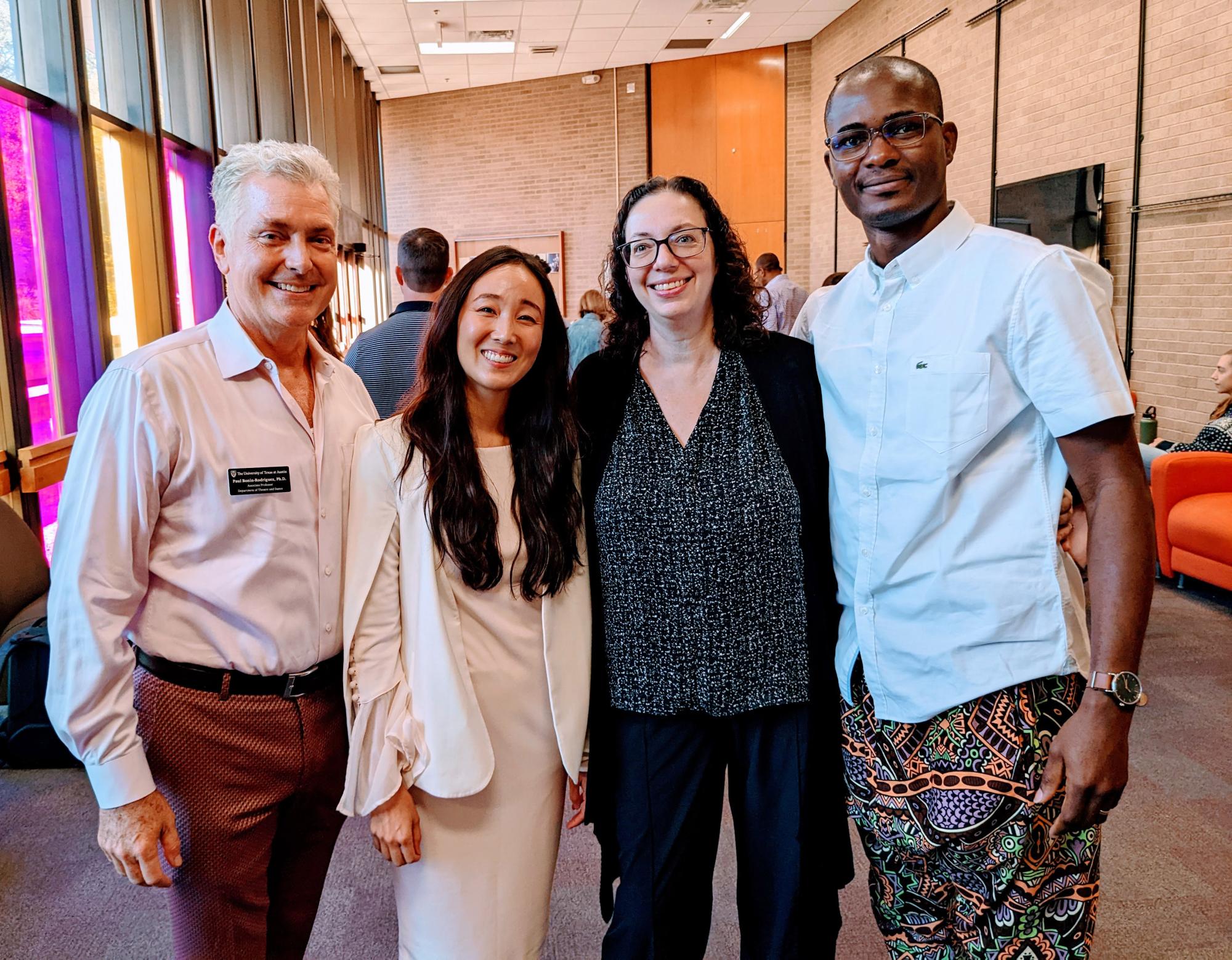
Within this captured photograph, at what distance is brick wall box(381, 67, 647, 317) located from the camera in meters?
13.8

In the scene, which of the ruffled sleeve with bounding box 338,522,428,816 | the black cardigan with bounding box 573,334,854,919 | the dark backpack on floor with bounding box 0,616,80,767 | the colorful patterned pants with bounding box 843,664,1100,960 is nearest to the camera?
the colorful patterned pants with bounding box 843,664,1100,960

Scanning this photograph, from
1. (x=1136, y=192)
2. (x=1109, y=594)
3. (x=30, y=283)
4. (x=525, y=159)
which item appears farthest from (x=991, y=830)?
(x=525, y=159)

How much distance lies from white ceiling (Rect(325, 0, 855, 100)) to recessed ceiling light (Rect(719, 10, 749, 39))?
0.07 m

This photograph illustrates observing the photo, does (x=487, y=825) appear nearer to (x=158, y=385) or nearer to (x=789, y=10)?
(x=158, y=385)

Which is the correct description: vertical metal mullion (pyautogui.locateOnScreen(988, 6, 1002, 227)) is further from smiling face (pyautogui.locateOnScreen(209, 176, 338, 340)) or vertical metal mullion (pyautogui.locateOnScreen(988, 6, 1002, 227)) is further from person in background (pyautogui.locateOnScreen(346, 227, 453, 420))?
smiling face (pyautogui.locateOnScreen(209, 176, 338, 340))

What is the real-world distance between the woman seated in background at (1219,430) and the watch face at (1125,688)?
4701mm

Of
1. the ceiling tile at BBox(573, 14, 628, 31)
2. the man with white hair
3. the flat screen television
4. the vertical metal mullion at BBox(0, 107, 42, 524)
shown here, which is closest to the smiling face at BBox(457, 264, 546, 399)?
the man with white hair

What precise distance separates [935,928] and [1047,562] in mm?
699

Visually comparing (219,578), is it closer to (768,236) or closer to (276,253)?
(276,253)

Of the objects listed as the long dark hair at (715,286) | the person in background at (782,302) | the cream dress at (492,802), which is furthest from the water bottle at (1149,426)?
the cream dress at (492,802)

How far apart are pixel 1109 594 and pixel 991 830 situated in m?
0.43

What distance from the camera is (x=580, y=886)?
2.67m

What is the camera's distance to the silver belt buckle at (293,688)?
158 cm

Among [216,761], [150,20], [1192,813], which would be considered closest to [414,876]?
[216,761]
